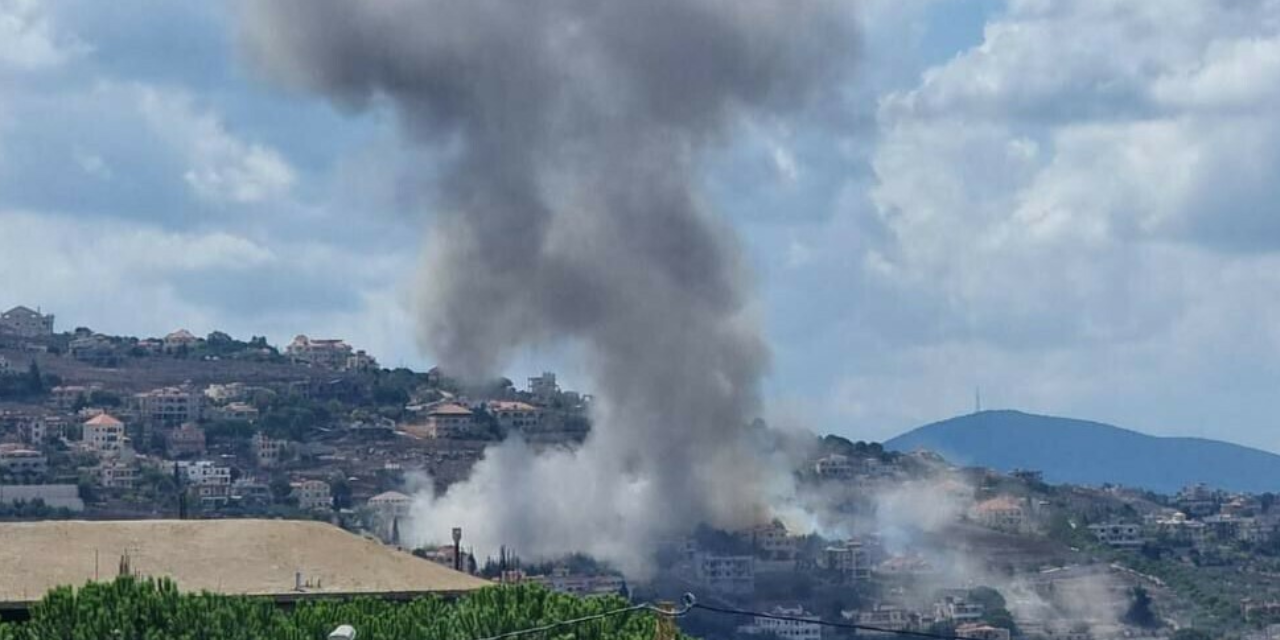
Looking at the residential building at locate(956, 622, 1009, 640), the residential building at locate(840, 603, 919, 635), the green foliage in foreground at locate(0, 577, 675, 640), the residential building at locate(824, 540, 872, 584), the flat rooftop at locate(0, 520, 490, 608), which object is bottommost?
the green foliage in foreground at locate(0, 577, 675, 640)

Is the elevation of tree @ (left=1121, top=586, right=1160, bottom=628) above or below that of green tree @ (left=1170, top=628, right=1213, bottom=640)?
above

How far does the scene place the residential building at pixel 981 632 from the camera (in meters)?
159

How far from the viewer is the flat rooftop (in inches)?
2501

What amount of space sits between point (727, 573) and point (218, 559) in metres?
97.0

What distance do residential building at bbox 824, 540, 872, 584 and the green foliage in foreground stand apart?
11645 cm

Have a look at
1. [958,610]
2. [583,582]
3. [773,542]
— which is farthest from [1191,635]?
[583,582]

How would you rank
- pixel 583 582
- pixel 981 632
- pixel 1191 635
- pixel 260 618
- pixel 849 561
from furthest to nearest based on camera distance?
1. pixel 849 561
2. pixel 1191 635
3. pixel 981 632
4. pixel 583 582
5. pixel 260 618

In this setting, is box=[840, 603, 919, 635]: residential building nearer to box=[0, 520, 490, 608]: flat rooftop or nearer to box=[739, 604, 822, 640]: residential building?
box=[739, 604, 822, 640]: residential building

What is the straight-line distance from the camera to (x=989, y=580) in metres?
181

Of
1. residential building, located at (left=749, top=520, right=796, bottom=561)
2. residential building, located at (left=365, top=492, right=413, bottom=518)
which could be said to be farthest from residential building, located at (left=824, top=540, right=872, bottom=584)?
residential building, located at (left=365, top=492, right=413, bottom=518)

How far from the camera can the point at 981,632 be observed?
525 feet

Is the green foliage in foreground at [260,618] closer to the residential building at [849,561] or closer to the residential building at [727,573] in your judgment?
the residential building at [727,573]

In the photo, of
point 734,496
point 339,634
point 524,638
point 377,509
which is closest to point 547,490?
point 734,496

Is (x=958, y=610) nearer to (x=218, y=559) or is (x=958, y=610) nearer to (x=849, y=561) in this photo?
(x=849, y=561)
